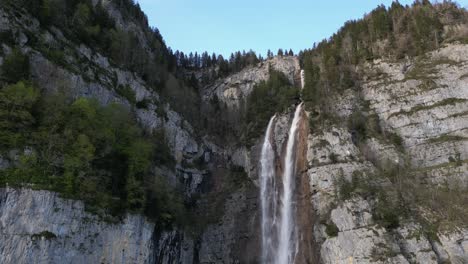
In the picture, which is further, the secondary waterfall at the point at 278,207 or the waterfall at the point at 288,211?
the secondary waterfall at the point at 278,207

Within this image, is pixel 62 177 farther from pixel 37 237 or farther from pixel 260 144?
pixel 260 144

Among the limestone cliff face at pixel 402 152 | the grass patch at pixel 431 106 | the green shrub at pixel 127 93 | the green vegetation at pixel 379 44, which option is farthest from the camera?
the green vegetation at pixel 379 44

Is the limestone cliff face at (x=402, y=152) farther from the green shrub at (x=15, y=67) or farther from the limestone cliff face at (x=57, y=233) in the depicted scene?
the green shrub at (x=15, y=67)

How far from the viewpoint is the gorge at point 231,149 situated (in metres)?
32.4

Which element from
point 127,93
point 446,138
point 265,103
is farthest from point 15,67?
point 446,138

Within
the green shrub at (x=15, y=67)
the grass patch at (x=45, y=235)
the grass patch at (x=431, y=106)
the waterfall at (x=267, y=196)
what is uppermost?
the grass patch at (x=431, y=106)

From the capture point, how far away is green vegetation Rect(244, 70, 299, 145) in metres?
59.6

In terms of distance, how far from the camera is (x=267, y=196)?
1960 inches

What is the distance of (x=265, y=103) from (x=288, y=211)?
21.3 metres

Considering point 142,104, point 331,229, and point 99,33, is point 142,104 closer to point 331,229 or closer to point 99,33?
point 99,33

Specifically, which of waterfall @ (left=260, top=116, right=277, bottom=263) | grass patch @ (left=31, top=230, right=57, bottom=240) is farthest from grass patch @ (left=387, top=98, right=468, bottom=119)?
grass patch @ (left=31, top=230, right=57, bottom=240)

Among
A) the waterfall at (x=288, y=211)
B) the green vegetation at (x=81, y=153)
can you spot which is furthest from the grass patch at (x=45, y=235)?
the waterfall at (x=288, y=211)

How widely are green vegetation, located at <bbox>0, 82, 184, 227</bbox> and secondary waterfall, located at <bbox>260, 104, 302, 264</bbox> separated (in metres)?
11.3

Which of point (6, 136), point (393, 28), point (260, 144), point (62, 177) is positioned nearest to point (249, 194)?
point (260, 144)
